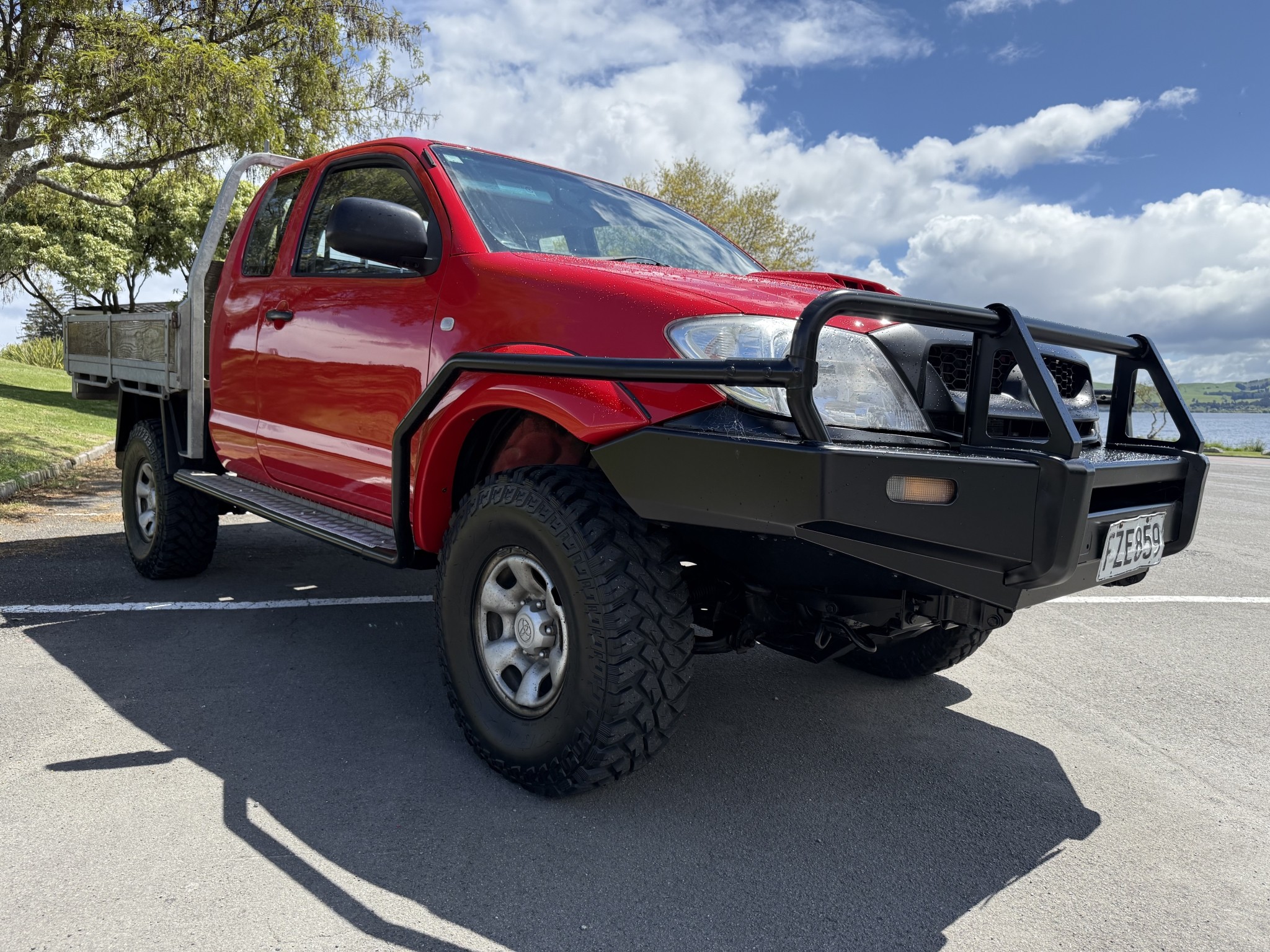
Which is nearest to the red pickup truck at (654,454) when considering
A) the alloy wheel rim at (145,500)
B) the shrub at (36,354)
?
the alloy wheel rim at (145,500)

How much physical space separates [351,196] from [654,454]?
2.05 m

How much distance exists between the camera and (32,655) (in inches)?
156

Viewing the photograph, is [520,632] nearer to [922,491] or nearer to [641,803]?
[641,803]

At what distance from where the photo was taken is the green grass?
9.97m

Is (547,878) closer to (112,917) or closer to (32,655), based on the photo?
(112,917)

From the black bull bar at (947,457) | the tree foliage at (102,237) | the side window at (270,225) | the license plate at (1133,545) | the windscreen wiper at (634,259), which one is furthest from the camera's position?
the tree foliage at (102,237)

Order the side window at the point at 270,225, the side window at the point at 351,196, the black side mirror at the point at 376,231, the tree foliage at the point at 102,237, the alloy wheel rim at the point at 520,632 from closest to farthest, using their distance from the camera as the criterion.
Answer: the alloy wheel rim at the point at 520,632, the black side mirror at the point at 376,231, the side window at the point at 351,196, the side window at the point at 270,225, the tree foliage at the point at 102,237

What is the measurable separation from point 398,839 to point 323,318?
2.21 metres

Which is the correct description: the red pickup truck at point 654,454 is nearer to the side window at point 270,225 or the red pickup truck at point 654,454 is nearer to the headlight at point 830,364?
the headlight at point 830,364

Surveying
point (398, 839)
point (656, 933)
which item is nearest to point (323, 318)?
point (398, 839)

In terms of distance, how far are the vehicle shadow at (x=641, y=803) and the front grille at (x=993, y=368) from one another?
128 cm

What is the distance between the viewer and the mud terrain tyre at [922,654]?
367 cm

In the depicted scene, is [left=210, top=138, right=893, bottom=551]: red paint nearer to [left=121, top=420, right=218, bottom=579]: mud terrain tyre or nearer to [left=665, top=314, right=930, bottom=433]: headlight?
[left=665, top=314, right=930, bottom=433]: headlight

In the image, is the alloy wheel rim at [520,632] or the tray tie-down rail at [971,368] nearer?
the tray tie-down rail at [971,368]
